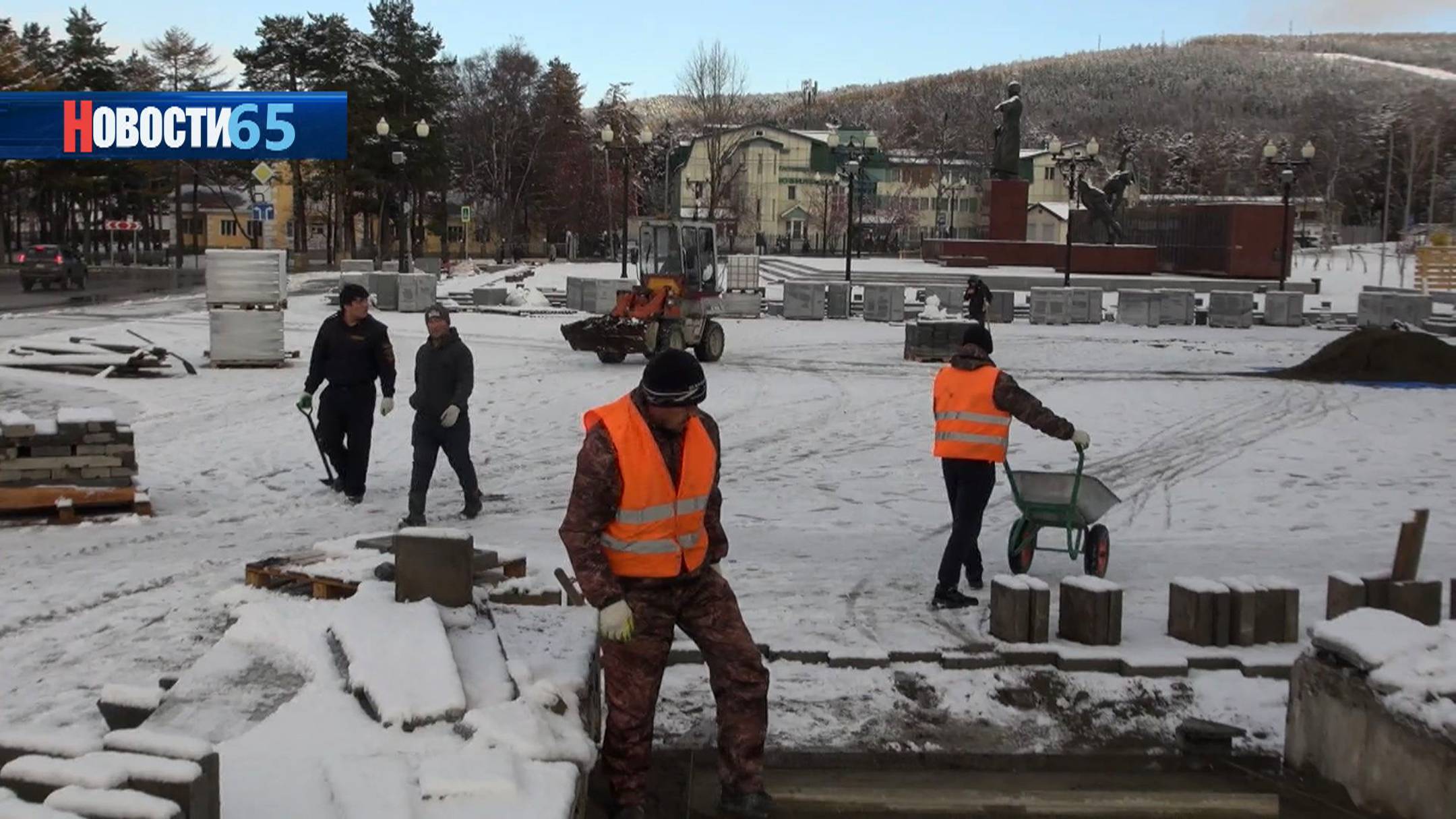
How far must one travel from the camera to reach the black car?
3941 cm

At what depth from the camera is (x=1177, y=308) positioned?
32.6m

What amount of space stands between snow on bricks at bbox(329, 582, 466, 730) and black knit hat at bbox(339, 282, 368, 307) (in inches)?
190

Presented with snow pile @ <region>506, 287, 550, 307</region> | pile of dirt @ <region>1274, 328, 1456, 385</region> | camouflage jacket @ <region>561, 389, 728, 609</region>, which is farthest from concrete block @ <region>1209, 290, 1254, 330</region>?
camouflage jacket @ <region>561, 389, 728, 609</region>

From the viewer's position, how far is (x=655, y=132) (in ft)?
384

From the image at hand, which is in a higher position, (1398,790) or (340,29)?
(340,29)

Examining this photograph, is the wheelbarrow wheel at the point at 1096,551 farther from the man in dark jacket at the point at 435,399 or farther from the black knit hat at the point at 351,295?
the black knit hat at the point at 351,295

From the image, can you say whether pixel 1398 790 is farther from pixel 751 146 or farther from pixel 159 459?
pixel 751 146

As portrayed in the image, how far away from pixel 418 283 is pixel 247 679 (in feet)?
88.6

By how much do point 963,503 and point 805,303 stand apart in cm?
2487

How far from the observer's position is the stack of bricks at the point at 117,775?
10.5 feet

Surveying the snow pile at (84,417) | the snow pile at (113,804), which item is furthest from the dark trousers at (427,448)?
the snow pile at (113,804)

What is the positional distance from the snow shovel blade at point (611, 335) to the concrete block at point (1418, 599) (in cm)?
1403

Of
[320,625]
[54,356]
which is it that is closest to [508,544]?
[320,625]

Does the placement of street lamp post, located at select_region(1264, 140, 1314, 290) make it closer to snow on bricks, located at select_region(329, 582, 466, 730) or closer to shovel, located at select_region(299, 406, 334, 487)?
shovel, located at select_region(299, 406, 334, 487)
